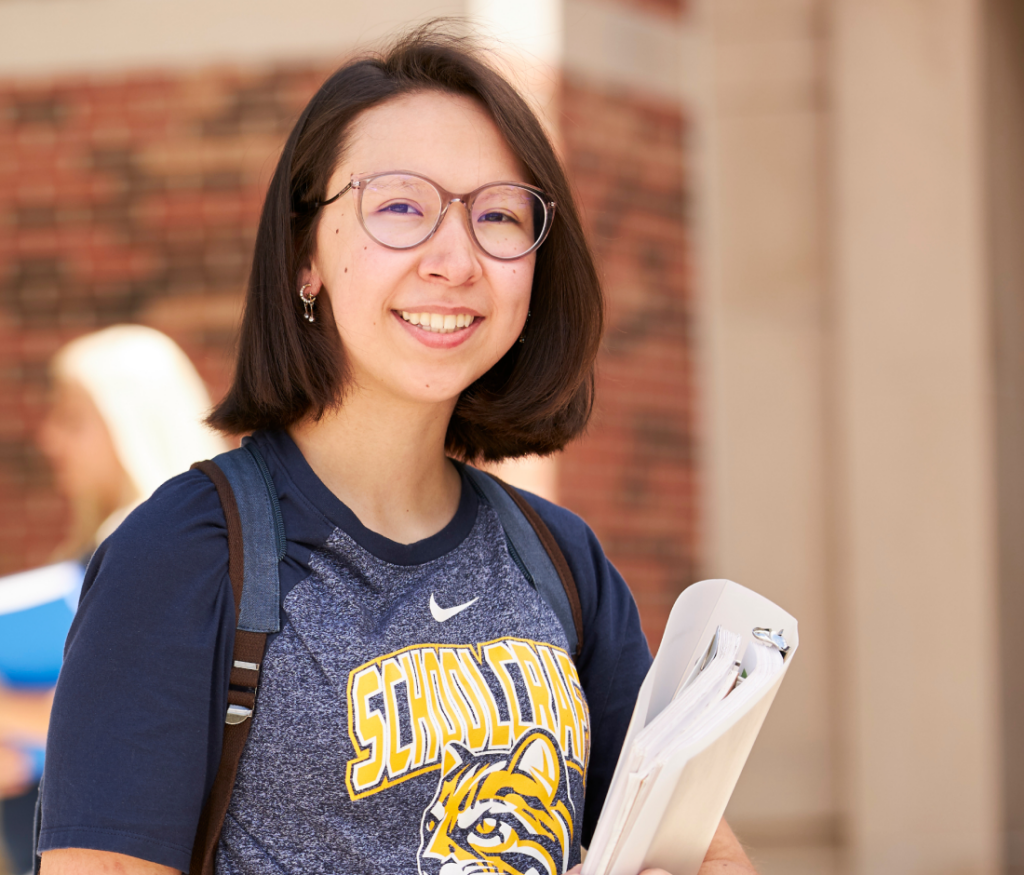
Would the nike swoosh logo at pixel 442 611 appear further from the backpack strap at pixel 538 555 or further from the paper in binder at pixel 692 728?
the paper in binder at pixel 692 728

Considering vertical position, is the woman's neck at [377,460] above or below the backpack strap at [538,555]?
above

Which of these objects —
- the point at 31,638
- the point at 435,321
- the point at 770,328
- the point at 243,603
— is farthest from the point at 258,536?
the point at 770,328

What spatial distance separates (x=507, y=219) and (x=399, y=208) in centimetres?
17

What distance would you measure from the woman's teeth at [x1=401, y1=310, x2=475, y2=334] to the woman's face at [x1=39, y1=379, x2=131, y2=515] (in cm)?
224

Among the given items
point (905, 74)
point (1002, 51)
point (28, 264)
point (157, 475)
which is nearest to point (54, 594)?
point (157, 475)

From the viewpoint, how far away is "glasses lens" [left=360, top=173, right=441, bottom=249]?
5.37 feet

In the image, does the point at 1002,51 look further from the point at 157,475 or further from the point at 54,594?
the point at 54,594

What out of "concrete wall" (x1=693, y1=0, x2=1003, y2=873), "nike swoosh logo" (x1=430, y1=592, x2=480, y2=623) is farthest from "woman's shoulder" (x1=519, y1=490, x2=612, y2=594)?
"concrete wall" (x1=693, y1=0, x2=1003, y2=873)

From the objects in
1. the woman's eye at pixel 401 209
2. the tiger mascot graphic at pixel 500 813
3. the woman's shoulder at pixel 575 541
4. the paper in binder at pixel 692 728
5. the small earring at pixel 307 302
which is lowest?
the tiger mascot graphic at pixel 500 813

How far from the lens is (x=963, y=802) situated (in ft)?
17.1

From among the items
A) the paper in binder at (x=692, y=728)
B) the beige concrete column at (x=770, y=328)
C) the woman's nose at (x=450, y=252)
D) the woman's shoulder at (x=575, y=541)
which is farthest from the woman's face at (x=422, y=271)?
the beige concrete column at (x=770, y=328)

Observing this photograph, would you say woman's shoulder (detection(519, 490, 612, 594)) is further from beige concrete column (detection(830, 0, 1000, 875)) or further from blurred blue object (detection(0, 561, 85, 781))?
beige concrete column (detection(830, 0, 1000, 875))

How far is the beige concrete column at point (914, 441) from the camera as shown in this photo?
5.23 metres

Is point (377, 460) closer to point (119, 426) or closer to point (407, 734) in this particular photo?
point (407, 734)
